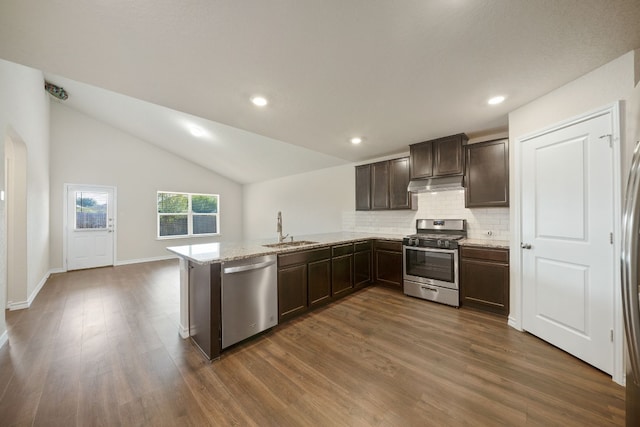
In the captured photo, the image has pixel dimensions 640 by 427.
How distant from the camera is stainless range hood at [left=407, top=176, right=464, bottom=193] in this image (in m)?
3.30

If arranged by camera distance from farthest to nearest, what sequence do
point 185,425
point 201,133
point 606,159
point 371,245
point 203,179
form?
point 203,179 → point 201,133 → point 371,245 → point 606,159 → point 185,425

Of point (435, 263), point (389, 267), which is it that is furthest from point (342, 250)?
point (435, 263)

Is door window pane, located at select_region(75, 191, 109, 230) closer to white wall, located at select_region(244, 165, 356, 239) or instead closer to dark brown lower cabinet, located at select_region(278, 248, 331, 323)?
white wall, located at select_region(244, 165, 356, 239)

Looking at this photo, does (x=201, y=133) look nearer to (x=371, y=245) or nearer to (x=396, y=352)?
(x=371, y=245)

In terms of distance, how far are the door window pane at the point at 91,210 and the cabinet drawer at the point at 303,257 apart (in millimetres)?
5894

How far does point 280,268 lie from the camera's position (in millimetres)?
2676

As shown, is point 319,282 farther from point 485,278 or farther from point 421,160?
point 421,160


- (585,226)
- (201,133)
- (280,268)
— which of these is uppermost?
(201,133)

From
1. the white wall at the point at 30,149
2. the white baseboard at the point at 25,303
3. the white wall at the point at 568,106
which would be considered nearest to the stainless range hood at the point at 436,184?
the white wall at the point at 568,106

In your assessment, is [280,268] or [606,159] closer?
[606,159]

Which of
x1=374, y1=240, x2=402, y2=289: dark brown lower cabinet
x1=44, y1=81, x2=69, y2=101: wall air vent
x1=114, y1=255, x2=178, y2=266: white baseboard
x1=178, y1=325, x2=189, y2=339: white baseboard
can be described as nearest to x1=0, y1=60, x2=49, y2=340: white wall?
x1=44, y1=81, x2=69, y2=101: wall air vent

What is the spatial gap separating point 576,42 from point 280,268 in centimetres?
302

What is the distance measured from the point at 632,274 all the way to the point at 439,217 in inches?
116

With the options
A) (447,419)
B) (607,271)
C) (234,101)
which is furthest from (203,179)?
(607,271)
